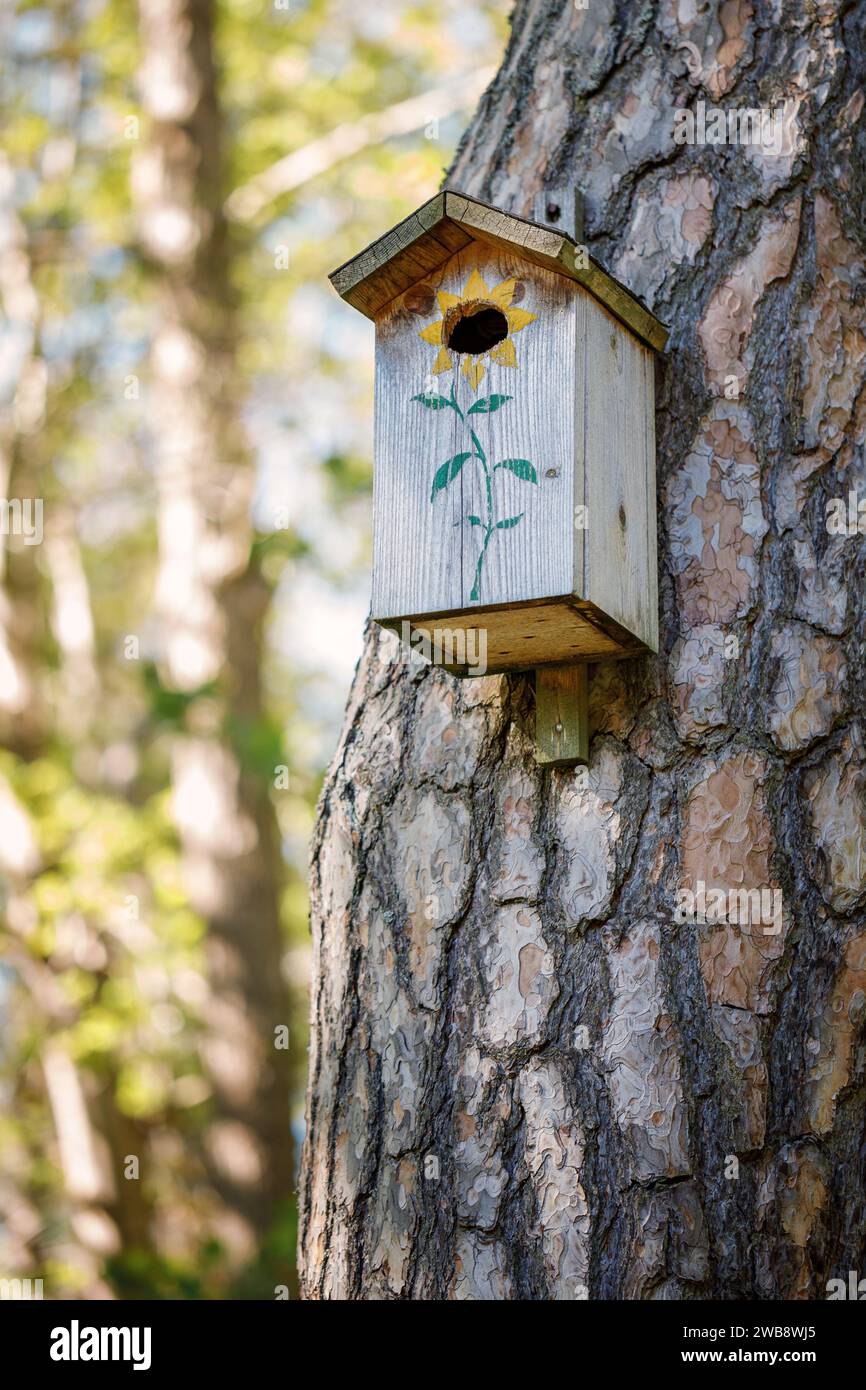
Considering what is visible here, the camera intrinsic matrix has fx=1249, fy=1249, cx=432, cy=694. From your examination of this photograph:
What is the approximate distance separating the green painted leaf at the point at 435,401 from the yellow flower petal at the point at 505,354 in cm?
9

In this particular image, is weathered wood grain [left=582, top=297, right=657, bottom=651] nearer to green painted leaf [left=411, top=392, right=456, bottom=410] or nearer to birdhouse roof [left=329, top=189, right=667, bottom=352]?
birdhouse roof [left=329, top=189, right=667, bottom=352]

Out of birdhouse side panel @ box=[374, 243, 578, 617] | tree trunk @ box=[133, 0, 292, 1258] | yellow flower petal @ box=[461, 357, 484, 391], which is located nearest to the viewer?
birdhouse side panel @ box=[374, 243, 578, 617]

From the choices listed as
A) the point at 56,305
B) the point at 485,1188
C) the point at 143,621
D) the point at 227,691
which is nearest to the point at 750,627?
the point at 485,1188

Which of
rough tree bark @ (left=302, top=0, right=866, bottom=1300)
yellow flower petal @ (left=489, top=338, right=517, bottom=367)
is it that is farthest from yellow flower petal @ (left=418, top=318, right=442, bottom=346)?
rough tree bark @ (left=302, top=0, right=866, bottom=1300)

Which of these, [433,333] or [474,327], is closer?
[433,333]

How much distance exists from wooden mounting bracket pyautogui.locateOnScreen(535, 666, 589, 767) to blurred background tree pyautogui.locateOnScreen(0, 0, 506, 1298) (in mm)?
3089

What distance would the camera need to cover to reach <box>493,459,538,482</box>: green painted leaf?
1.76 m

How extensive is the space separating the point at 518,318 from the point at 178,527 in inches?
189

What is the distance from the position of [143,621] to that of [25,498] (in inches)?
170

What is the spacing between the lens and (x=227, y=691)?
20.8 ft

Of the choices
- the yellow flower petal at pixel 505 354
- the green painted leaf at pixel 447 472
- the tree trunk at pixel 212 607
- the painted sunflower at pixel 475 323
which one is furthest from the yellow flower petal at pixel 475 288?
the tree trunk at pixel 212 607

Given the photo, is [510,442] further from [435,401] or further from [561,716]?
[561,716]

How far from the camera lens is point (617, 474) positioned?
73.3 inches

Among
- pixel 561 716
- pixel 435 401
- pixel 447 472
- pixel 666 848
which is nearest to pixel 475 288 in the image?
pixel 435 401
